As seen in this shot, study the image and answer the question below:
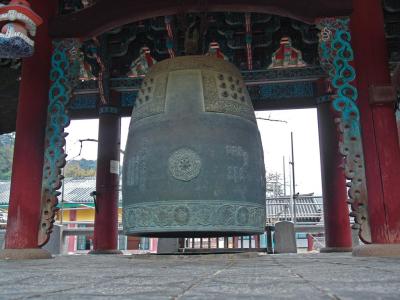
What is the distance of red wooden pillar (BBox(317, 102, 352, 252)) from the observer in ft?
23.2

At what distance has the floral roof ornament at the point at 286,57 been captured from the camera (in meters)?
7.23

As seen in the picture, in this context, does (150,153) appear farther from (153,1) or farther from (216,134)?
(153,1)

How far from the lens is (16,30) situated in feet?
11.0

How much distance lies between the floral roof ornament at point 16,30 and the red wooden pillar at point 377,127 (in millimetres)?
2955

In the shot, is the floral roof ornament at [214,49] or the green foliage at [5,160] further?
the green foliage at [5,160]

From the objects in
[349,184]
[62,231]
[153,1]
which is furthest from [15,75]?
[349,184]

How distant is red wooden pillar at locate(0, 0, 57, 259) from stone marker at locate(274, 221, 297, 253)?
4669 mm

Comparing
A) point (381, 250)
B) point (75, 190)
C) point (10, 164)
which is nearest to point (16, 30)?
point (381, 250)

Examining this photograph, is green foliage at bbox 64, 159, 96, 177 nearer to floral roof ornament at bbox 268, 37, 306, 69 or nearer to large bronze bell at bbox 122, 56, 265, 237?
floral roof ornament at bbox 268, 37, 306, 69

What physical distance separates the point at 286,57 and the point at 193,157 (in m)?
4.76

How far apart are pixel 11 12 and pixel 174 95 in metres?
1.42

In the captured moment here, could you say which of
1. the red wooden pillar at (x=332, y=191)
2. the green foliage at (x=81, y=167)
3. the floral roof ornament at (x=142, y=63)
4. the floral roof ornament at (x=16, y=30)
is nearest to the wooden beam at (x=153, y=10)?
the floral roof ornament at (x=16, y=30)

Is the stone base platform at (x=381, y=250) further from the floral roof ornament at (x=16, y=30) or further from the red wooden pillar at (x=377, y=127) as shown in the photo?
the floral roof ornament at (x=16, y=30)

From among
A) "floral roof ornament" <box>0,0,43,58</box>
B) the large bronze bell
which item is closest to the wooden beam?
the large bronze bell
